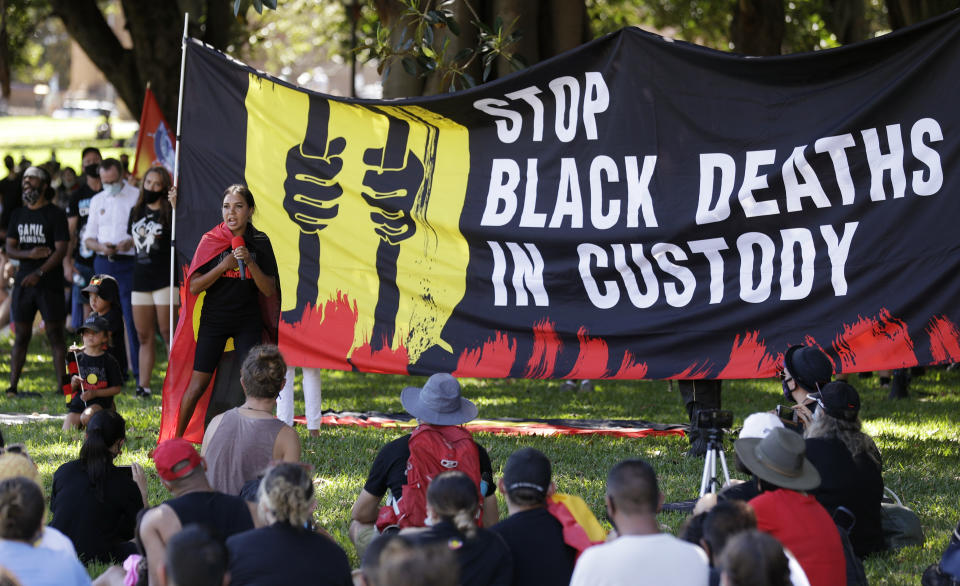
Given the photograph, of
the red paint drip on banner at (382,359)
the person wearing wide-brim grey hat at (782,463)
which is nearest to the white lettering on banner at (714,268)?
the red paint drip on banner at (382,359)

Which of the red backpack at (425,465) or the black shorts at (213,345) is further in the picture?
the black shorts at (213,345)

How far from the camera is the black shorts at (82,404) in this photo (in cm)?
927

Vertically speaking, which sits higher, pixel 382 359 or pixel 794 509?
pixel 382 359

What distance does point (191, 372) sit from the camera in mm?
8531

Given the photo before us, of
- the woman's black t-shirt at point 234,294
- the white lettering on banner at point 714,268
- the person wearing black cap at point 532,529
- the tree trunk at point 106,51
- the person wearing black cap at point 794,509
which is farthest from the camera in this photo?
the tree trunk at point 106,51

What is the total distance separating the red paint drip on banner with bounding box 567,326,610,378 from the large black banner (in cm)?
1

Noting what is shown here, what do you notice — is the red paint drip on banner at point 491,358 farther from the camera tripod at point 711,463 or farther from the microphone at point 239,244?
the camera tripod at point 711,463

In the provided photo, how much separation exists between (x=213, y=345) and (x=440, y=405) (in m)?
2.94

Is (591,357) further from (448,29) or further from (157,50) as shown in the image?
(157,50)

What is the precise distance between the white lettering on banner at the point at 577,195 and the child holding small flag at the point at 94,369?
3.01m

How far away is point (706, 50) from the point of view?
321 inches

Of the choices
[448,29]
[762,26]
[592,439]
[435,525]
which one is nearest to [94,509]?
[435,525]

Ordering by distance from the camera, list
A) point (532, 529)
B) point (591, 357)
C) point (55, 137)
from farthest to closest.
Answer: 1. point (55, 137)
2. point (591, 357)
3. point (532, 529)

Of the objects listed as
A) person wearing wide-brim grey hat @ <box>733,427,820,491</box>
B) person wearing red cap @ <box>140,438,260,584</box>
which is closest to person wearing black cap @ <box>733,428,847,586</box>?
person wearing wide-brim grey hat @ <box>733,427,820,491</box>
